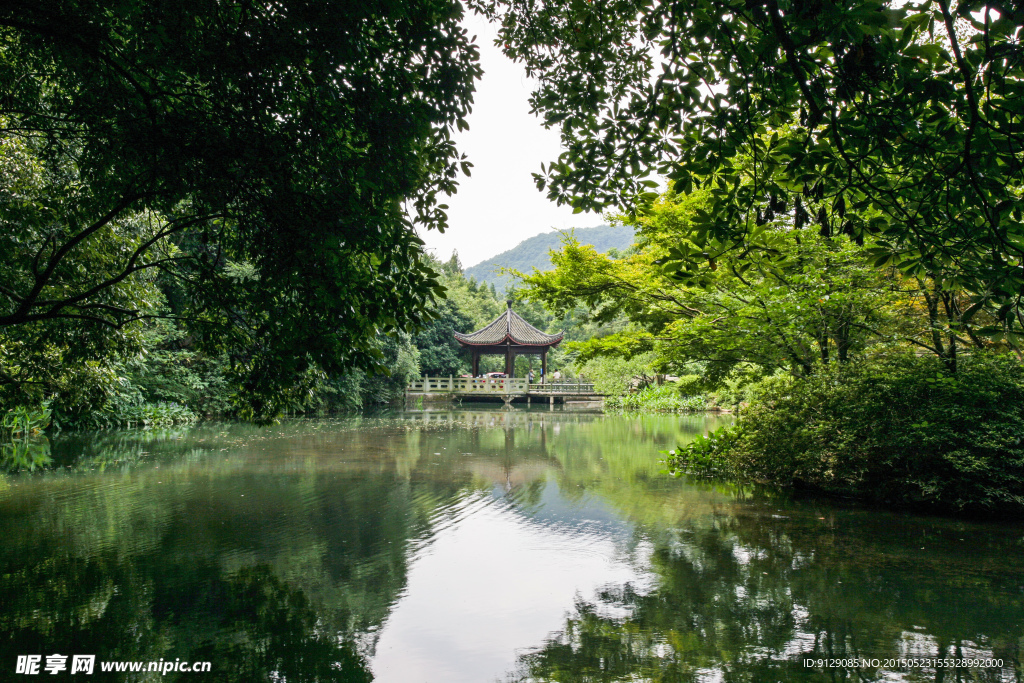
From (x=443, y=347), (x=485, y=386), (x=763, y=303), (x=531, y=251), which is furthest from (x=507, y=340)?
(x=531, y=251)

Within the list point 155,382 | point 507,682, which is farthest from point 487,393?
point 507,682

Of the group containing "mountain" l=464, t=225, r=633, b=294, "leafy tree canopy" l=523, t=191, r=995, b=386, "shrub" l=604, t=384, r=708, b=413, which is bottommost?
"shrub" l=604, t=384, r=708, b=413

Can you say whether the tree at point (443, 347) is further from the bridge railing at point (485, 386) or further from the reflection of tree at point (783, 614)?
the reflection of tree at point (783, 614)

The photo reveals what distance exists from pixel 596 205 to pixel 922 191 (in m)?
1.52

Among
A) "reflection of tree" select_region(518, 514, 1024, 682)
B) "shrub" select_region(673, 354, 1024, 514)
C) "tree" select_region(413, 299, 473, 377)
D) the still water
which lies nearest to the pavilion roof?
"tree" select_region(413, 299, 473, 377)

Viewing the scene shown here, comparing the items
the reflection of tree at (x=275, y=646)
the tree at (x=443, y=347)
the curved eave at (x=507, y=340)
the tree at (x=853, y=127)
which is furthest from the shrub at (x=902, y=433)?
the tree at (x=443, y=347)

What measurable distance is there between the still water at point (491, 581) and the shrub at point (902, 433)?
394 millimetres

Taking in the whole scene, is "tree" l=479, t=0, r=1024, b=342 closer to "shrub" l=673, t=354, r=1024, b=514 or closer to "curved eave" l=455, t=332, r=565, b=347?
"shrub" l=673, t=354, r=1024, b=514

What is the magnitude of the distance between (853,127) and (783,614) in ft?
9.72

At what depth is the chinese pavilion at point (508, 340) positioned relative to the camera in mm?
28875

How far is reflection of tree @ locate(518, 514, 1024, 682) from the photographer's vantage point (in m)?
3.21

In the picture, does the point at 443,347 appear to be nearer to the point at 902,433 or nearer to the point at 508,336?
the point at 508,336

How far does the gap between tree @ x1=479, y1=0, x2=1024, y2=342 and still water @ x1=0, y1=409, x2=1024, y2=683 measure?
2.15 meters

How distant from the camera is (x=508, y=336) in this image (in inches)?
1130
